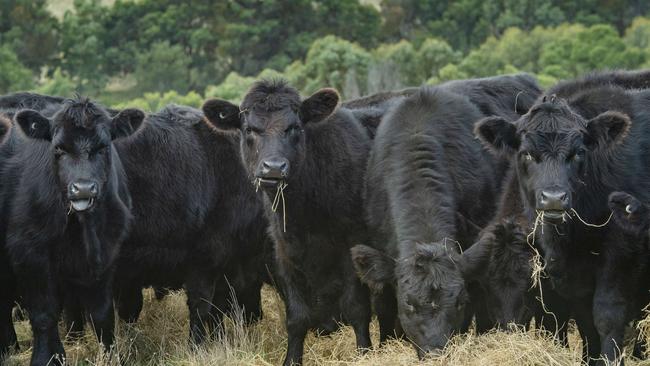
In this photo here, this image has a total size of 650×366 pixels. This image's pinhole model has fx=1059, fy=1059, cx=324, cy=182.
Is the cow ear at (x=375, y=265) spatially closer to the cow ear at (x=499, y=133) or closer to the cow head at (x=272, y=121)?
the cow head at (x=272, y=121)

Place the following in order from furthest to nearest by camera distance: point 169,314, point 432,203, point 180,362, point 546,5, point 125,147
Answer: point 546,5 → point 169,314 → point 125,147 → point 180,362 → point 432,203

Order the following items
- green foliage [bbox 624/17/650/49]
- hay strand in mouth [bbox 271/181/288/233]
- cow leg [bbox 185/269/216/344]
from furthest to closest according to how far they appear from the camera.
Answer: green foliage [bbox 624/17/650/49] → cow leg [bbox 185/269/216/344] → hay strand in mouth [bbox 271/181/288/233]

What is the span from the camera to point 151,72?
38000 mm

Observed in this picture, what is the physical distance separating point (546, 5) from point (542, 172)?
38347 millimetres

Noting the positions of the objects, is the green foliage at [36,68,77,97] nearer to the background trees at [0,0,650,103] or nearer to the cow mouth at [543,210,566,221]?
the background trees at [0,0,650,103]

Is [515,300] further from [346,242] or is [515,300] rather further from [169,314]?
[169,314]

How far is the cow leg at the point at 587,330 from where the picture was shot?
790 centimetres

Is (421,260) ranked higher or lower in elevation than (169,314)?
higher

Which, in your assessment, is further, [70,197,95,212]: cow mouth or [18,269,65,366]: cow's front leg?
[18,269,65,366]: cow's front leg

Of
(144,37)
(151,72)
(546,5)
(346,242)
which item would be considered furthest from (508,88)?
(546,5)

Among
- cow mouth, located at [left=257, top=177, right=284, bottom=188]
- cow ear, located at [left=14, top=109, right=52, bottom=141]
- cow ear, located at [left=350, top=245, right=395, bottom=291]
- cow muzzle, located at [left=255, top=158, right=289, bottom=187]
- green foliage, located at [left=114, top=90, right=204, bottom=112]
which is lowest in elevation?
green foliage, located at [left=114, top=90, right=204, bottom=112]

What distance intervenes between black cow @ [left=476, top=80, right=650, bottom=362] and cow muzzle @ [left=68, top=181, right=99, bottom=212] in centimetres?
284

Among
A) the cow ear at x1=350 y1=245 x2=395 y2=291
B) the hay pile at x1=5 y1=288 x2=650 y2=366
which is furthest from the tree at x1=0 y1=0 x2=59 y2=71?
the cow ear at x1=350 y1=245 x2=395 y2=291

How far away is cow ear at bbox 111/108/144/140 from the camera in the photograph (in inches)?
334
